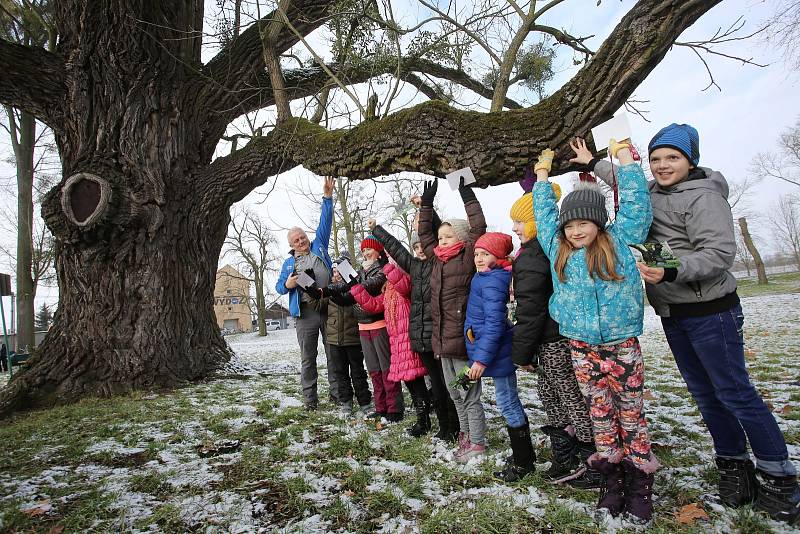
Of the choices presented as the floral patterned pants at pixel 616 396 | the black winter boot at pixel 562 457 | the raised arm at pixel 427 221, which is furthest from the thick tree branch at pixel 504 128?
the black winter boot at pixel 562 457

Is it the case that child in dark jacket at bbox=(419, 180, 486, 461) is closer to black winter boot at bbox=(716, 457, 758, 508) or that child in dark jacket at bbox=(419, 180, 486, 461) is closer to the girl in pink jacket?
the girl in pink jacket

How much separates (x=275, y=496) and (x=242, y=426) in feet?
4.75

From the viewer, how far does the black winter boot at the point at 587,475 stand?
2.36 meters

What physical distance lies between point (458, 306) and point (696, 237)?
1.51m

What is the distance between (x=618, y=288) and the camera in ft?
7.06

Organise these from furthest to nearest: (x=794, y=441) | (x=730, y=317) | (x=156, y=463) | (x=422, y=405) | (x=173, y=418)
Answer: (x=173, y=418)
(x=422, y=405)
(x=156, y=463)
(x=794, y=441)
(x=730, y=317)

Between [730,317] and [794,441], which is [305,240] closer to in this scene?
[730,317]

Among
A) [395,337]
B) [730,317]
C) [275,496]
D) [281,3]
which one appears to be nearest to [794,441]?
[730,317]

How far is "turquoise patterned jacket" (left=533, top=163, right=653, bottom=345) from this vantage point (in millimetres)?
2125

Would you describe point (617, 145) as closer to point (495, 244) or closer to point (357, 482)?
point (495, 244)

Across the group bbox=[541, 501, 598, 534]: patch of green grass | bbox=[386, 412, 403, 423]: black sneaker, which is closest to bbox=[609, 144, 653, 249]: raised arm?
bbox=[541, 501, 598, 534]: patch of green grass

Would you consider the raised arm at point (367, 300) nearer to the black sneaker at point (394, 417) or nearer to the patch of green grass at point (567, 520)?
the black sneaker at point (394, 417)

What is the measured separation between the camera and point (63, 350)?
5184 mm

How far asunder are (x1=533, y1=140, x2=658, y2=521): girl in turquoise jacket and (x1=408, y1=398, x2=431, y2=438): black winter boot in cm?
152
